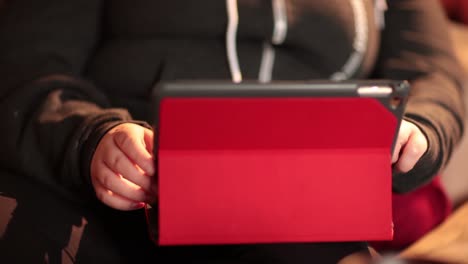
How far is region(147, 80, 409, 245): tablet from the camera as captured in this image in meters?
0.47

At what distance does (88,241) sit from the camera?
61 centimetres

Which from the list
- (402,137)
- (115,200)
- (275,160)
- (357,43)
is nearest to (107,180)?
(115,200)

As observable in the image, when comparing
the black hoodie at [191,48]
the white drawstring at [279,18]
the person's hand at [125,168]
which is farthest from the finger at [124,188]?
the white drawstring at [279,18]

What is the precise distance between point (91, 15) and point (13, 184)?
0.82 ft

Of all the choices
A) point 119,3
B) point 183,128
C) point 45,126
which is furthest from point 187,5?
point 183,128

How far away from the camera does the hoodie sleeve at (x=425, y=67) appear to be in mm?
695

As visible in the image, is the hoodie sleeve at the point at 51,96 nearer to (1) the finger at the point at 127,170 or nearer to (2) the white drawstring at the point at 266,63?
(1) the finger at the point at 127,170

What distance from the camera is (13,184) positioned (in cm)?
64

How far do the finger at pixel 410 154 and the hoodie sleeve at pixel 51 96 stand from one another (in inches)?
10.3

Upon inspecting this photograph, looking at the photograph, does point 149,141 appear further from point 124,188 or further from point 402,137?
point 402,137

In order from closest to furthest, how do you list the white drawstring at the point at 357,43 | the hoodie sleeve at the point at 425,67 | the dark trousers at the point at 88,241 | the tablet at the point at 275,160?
the tablet at the point at 275,160 → the dark trousers at the point at 88,241 → the hoodie sleeve at the point at 425,67 → the white drawstring at the point at 357,43

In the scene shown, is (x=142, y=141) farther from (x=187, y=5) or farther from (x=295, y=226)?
(x=187, y=5)

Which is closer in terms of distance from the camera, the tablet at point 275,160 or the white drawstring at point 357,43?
the tablet at point 275,160

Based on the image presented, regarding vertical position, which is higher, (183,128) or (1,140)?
(183,128)
